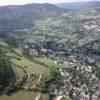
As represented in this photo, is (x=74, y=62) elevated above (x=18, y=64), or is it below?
below

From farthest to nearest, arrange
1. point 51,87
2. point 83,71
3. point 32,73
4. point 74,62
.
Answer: point 74,62 < point 83,71 < point 32,73 < point 51,87

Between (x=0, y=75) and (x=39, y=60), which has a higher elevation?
(x=0, y=75)

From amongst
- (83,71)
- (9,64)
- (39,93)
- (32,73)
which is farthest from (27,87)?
(83,71)

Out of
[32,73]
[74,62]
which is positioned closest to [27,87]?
[32,73]

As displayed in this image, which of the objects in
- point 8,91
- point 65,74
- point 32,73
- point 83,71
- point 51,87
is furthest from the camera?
point 83,71

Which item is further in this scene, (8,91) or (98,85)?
(98,85)

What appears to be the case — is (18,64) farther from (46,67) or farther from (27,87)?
(27,87)

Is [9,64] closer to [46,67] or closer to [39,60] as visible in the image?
[46,67]

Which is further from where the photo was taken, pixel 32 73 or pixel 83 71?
pixel 83 71

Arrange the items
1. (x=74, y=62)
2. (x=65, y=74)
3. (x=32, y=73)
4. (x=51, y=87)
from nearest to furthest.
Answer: (x=51, y=87), (x=32, y=73), (x=65, y=74), (x=74, y=62)
